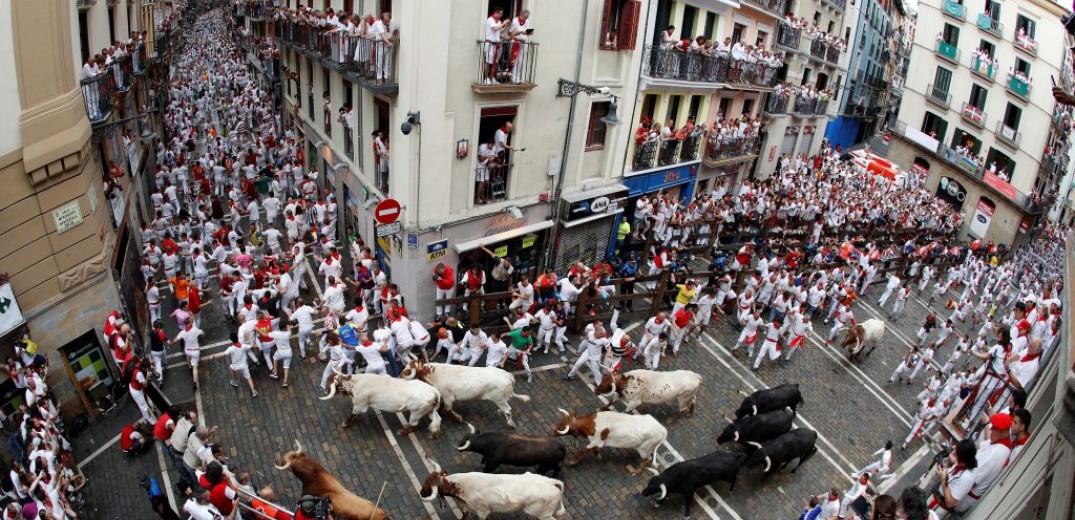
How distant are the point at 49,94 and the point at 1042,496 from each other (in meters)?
16.1

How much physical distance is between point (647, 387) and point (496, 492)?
456cm

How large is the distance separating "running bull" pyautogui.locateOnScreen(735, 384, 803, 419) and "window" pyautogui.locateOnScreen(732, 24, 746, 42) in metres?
16.1

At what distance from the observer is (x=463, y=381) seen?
12.2 metres

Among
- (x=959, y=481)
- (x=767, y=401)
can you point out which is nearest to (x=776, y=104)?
Answer: (x=767, y=401)

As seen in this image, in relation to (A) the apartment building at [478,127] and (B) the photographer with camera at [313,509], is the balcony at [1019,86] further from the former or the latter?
(B) the photographer with camera at [313,509]

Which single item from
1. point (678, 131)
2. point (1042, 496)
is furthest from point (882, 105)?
point (1042, 496)

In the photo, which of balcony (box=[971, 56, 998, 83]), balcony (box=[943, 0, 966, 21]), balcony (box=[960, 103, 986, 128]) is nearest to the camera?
balcony (box=[971, 56, 998, 83])

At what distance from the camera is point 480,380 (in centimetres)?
1216

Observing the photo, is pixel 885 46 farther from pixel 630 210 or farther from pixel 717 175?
pixel 630 210

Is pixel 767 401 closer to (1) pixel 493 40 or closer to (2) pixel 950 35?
(1) pixel 493 40

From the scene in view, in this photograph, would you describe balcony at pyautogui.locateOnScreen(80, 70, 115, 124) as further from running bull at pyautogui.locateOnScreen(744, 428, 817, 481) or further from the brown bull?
running bull at pyautogui.locateOnScreen(744, 428, 817, 481)

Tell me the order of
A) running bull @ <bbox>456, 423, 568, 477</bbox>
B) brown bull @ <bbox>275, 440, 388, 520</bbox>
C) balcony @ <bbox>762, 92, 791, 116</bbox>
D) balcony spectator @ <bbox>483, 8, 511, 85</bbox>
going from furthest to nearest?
balcony @ <bbox>762, 92, 791, 116</bbox> < balcony spectator @ <bbox>483, 8, 511, 85</bbox> < running bull @ <bbox>456, 423, 568, 477</bbox> < brown bull @ <bbox>275, 440, 388, 520</bbox>

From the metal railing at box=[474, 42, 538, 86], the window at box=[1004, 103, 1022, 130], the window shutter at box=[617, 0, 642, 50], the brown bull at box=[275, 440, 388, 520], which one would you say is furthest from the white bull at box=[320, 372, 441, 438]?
the window at box=[1004, 103, 1022, 130]

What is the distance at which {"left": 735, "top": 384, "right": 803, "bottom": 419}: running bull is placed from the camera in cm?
1318
